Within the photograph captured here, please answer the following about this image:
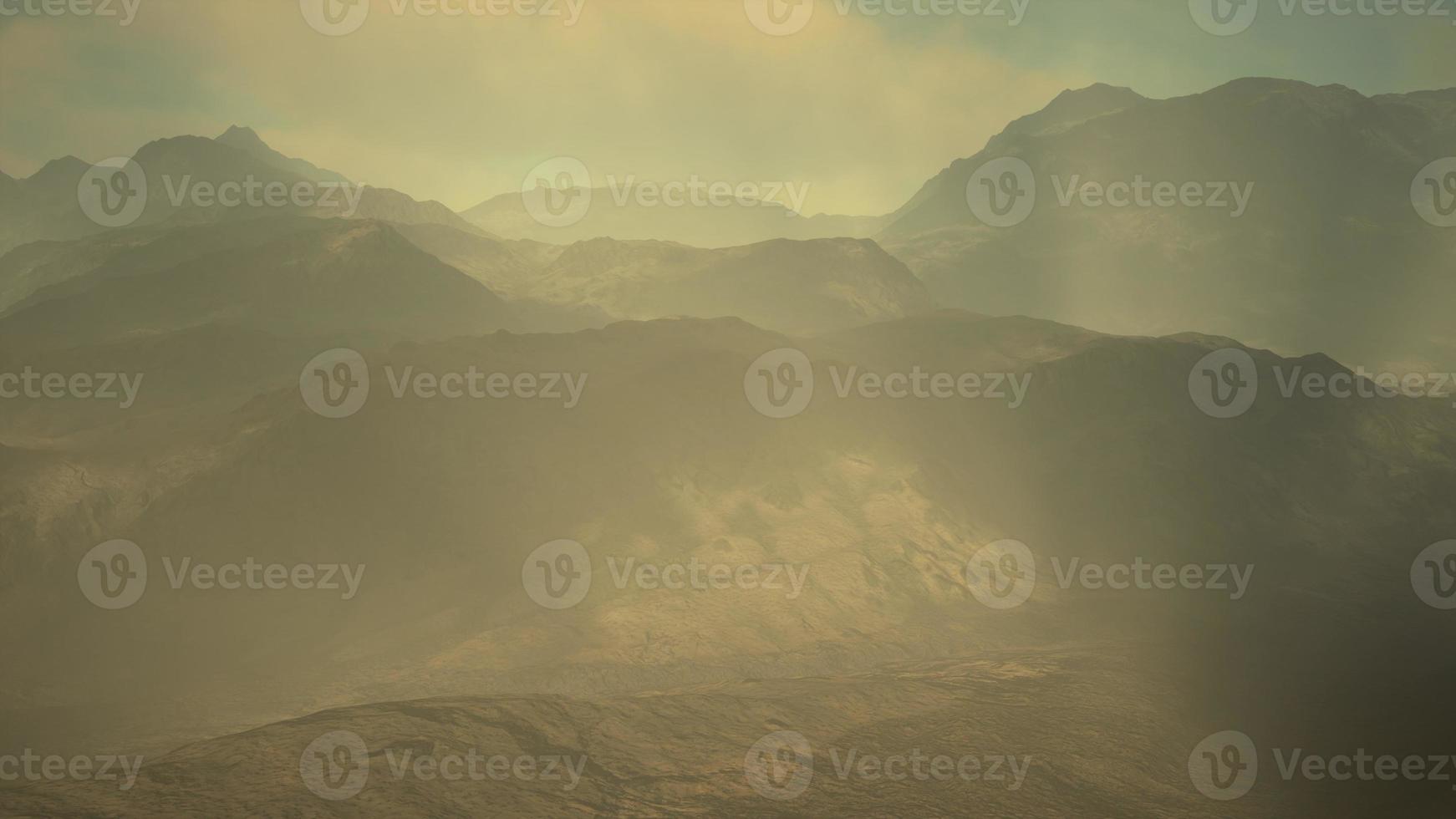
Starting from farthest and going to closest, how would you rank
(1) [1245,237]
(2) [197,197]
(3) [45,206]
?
(1) [1245,237]
(3) [45,206]
(2) [197,197]

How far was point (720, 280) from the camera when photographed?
10781 centimetres

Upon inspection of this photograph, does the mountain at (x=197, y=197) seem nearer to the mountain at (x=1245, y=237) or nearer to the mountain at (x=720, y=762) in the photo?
the mountain at (x=1245, y=237)

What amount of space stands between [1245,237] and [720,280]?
104 meters

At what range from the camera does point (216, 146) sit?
14200cm

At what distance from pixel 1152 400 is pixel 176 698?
66.9 metres

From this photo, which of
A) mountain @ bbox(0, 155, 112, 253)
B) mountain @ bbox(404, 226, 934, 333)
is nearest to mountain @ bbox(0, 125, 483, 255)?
mountain @ bbox(0, 155, 112, 253)

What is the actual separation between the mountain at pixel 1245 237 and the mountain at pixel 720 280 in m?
40.9

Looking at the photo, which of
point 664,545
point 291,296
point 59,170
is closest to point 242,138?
point 59,170

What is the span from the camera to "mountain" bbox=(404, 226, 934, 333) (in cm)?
10462

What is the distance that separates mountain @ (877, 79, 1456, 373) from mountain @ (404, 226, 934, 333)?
40910mm

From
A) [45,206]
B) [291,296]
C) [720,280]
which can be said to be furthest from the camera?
[45,206]

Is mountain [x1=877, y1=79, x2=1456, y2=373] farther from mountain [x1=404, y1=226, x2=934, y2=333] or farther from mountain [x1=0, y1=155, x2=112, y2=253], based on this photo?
mountain [x1=0, y1=155, x2=112, y2=253]

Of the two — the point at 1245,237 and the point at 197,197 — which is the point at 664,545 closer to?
the point at 197,197

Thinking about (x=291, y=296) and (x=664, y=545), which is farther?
(x=291, y=296)
